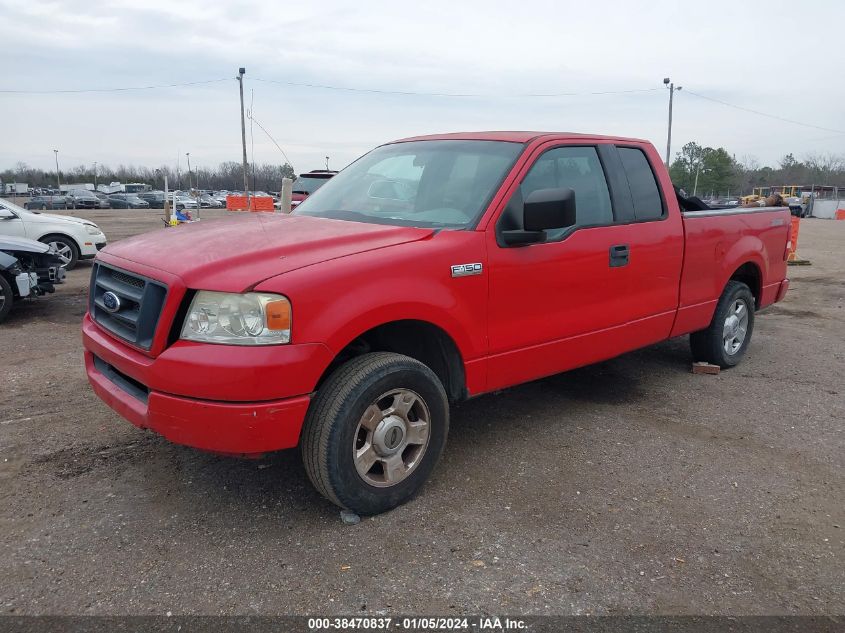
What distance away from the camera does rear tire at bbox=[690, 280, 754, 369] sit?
567 centimetres

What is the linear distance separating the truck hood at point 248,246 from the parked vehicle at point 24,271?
475cm

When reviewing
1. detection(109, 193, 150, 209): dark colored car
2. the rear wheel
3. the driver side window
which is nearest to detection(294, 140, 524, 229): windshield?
the driver side window

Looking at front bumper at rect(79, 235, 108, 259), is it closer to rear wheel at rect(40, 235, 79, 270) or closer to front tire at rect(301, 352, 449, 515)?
rear wheel at rect(40, 235, 79, 270)

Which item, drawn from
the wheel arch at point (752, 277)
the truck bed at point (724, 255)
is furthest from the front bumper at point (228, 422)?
the wheel arch at point (752, 277)

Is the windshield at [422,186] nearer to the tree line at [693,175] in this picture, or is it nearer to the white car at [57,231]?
the white car at [57,231]

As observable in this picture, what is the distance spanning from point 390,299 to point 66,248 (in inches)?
413

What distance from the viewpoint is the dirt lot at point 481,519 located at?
2.71 meters

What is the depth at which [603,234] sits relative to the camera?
14.1ft

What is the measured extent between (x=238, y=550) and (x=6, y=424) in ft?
7.86

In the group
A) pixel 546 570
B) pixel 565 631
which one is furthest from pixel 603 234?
pixel 565 631

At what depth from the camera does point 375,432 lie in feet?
10.6

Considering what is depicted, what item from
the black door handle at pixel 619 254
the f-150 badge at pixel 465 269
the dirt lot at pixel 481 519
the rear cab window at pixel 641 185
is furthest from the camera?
the rear cab window at pixel 641 185

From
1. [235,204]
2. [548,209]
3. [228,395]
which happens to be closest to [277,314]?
[228,395]

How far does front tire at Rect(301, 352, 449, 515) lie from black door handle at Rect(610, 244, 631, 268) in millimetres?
1633
